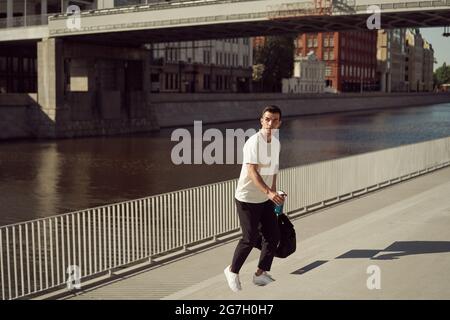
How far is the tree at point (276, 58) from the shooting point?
337ft

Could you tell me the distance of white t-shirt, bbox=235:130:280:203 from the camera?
7188 millimetres

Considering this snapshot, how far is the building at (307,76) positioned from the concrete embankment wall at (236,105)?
55.0 ft

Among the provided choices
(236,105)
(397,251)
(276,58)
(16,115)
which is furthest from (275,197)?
(276,58)

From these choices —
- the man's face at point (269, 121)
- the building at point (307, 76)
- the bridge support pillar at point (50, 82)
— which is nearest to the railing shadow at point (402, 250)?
the man's face at point (269, 121)

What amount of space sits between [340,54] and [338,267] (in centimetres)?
13726

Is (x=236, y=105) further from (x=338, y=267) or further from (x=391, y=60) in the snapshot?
(x=391, y=60)

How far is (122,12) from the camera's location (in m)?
50.9

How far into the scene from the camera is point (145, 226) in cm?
989

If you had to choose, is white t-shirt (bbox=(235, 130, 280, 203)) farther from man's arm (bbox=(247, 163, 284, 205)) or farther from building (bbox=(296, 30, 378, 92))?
building (bbox=(296, 30, 378, 92))

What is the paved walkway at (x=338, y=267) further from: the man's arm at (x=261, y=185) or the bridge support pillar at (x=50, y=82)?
the bridge support pillar at (x=50, y=82)

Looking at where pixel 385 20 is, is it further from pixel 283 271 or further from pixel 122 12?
pixel 283 271

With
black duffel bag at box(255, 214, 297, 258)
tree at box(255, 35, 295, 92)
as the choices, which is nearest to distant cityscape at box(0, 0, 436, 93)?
tree at box(255, 35, 295, 92)
